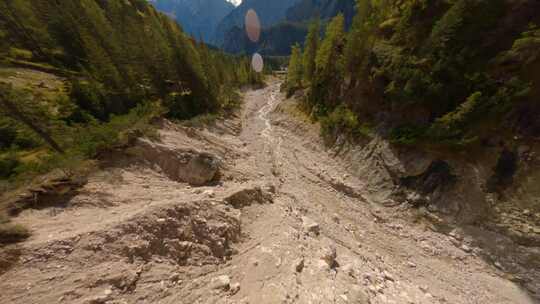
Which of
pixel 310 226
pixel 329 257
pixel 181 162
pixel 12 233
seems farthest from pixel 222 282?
pixel 181 162

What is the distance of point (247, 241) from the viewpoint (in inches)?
352

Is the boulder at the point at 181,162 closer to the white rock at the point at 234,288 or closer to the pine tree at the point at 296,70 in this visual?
the white rock at the point at 234,288

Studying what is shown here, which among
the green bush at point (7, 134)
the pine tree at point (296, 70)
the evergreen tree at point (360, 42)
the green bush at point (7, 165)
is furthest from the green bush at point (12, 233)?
the pine tree at point (296, 70)

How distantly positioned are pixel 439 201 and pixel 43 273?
71.1 feet

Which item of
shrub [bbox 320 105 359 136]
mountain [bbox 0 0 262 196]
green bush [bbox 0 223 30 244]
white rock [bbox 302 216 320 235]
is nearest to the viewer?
green bush [bbox 0 223 30 244]

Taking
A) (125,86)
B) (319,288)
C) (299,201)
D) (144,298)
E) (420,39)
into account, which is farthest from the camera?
(125,86)

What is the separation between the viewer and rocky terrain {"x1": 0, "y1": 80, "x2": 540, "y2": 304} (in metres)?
5.86

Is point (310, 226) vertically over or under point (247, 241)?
under

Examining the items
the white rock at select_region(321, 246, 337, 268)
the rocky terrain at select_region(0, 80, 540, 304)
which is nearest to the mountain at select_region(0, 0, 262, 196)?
the rocky terrain at select_region(0, 80, 540, 304)

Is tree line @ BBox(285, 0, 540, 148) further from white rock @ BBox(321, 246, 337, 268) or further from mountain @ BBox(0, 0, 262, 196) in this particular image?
mountain @ BBox(0, 0, 262, 196)

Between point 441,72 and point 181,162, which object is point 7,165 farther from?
point 441,72

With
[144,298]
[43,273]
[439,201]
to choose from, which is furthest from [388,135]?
[43,273]

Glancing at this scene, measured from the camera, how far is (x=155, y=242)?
7238 millimetres

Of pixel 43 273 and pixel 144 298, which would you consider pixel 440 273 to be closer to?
pixel 144 298
